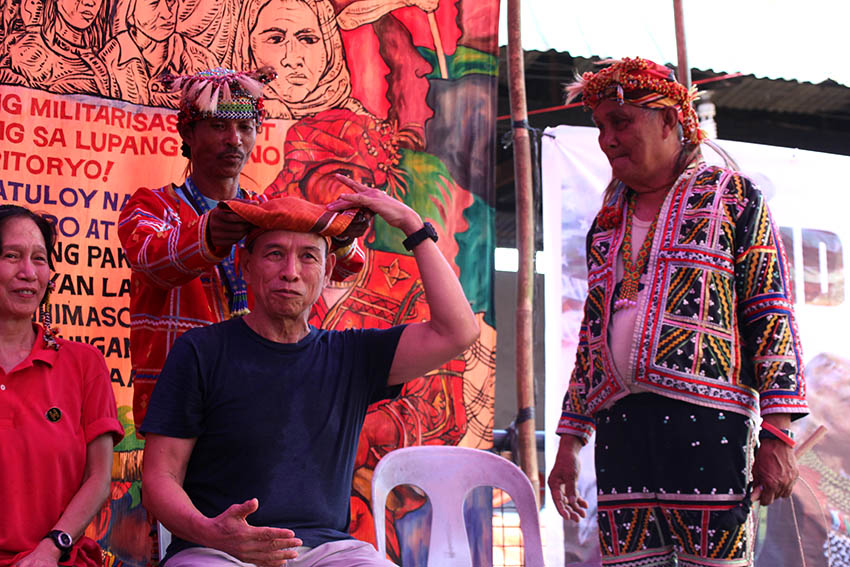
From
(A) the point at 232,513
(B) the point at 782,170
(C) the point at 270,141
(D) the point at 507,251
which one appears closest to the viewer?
(A) the point at 232,513

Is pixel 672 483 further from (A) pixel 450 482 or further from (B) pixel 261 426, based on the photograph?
(B) pixel 261 426

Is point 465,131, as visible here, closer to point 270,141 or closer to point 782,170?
point 270,141

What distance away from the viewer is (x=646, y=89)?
2543 millimetres

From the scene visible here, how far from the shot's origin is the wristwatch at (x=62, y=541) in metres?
2.09

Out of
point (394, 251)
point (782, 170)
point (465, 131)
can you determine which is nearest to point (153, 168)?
point (394, 251)

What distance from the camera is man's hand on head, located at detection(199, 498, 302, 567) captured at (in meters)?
1.65

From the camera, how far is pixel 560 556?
157 inches

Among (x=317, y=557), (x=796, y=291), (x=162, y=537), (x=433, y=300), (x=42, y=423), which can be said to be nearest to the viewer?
(x=317, y=557)

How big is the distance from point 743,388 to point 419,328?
0.88 m

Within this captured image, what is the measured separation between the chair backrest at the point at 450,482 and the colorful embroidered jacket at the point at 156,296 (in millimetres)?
712

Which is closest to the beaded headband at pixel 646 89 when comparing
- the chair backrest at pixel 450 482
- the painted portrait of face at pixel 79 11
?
the chair backrest at pixel 450 482

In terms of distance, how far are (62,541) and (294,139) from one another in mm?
2035

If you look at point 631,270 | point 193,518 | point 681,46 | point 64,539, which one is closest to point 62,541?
point 64,539

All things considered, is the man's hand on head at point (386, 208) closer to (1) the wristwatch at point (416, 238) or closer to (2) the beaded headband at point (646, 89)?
(1) the wristwatch at point (416, 238)
